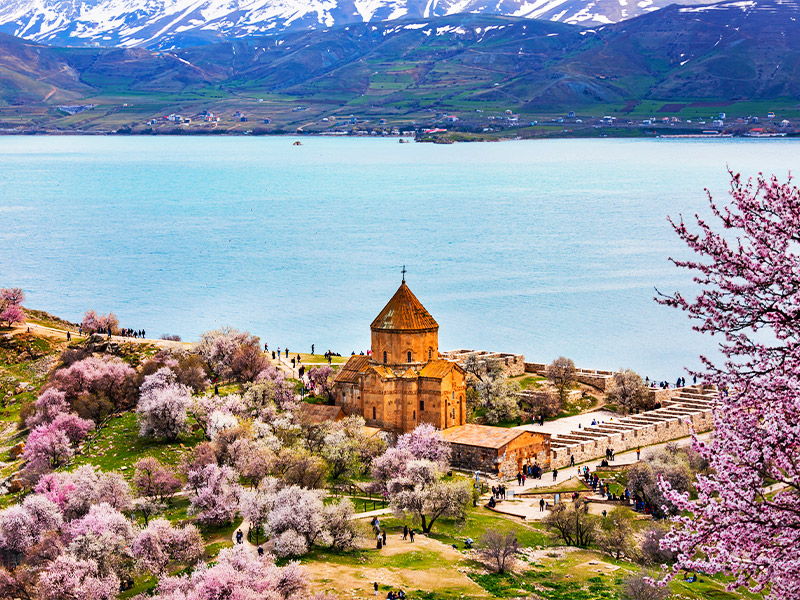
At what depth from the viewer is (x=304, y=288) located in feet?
409

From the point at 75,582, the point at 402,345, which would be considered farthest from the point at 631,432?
the point at 75,582

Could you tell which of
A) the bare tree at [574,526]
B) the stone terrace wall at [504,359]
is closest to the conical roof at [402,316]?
the stone terrace wall at [504,359]

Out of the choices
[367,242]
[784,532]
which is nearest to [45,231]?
[367,242]

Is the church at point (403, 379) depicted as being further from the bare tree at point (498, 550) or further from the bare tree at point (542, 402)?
the bare tree at point (498, 550)

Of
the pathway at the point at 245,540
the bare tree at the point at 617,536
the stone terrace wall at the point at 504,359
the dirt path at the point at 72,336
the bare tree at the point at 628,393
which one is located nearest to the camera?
the pathway at the point at 245,540

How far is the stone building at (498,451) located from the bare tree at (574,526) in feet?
32.6

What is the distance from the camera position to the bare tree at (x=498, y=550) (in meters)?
40.0

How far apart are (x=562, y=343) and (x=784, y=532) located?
8463 centimetres

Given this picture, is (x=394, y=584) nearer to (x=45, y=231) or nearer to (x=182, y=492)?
(x=182, y=492)

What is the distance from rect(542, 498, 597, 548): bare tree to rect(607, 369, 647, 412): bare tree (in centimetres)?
2476

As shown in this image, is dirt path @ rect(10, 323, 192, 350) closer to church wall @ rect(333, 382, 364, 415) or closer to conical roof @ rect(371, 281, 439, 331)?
church wall @ rect(333, 382, 364, 415)

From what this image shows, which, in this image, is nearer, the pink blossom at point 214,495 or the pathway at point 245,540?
the pathway at point 245,540

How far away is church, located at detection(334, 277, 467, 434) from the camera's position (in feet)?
198

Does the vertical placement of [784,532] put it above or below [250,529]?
above
